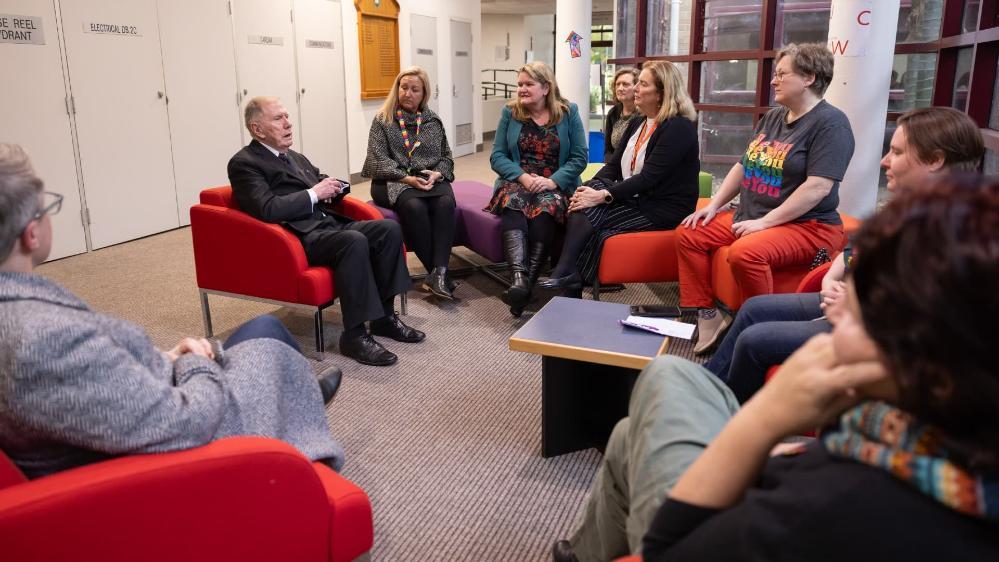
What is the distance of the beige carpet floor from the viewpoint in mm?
2217

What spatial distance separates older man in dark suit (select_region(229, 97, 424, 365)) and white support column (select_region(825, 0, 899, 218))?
2.53m

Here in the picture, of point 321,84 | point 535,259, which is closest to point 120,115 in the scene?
point 321,84

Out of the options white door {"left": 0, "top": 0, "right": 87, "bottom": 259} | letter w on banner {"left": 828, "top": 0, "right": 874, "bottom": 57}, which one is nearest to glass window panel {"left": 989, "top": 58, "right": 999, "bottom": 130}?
letter w on banner {"left": 828, "top": 0, "right": 874, "bottom": 57}

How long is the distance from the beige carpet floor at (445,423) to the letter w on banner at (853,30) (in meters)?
1.69

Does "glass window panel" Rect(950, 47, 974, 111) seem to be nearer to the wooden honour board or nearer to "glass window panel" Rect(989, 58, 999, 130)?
"glass window panel" Rect(989, 58, 999, 130)

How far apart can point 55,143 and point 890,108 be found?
20.1ft

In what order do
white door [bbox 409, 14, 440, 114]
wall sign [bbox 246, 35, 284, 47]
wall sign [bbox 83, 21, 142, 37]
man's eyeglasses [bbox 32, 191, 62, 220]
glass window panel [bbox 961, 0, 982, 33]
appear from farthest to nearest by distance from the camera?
1. white door [bbox 409, 14, 440, 114]
2. wall sign [bbox 246, 35, 284, 47]
3. wall sign [bbox 83, 21, 142, 37]
4. glass window panel [bbox 961, 0, 982, 33]
5. man's eyeglasses [bbox 32, 191, 62, 220]

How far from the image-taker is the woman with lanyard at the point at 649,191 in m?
3.91

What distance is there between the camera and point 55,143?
17.6ft

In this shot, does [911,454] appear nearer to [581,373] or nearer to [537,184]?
[581,373]

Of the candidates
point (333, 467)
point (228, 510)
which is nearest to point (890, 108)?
point (333, 467)

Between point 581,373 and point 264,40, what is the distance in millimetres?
5925

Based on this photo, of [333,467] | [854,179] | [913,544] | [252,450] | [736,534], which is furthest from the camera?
[854,179]

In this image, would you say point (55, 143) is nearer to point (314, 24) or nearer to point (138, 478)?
point (314, 24)
